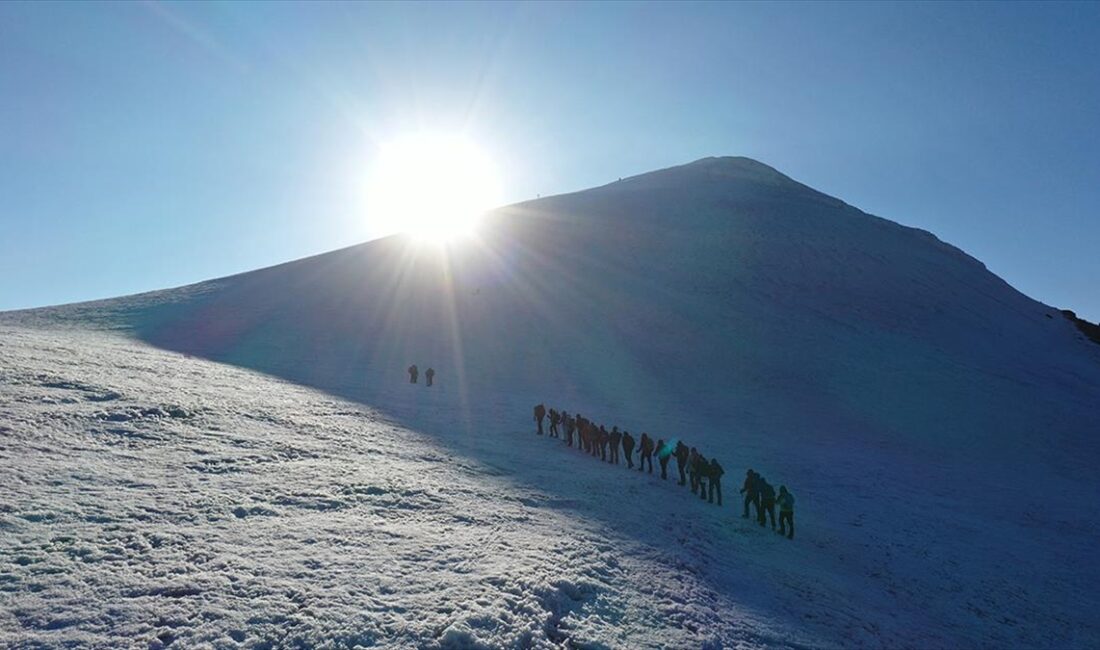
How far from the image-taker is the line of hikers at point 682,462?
50.8 feet

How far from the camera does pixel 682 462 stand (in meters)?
18.5

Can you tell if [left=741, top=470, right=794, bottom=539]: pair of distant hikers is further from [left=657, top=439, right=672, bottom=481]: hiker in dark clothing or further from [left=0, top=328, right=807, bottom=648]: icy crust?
[left=657, top=439, right=672, bottom=481]: hiker in dark clothing

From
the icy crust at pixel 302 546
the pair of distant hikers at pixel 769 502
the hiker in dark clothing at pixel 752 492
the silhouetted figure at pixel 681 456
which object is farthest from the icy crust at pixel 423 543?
the silhouetted figure at pixel 681 456

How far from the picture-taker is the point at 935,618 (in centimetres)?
1192

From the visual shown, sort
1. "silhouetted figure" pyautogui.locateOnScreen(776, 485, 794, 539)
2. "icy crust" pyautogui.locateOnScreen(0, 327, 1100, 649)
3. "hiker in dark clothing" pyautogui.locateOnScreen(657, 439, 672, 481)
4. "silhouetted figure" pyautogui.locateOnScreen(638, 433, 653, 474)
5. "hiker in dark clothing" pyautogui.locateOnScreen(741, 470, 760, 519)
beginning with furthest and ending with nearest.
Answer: "silhouetted figure" pyautogui.locateOnScreen(638, 433, 653, 474)
"hiker in dark clothing" pyautogui.locateOnScreen(657, 439, 672, 481)
"hiker in dark clothing" pyautogui.locateOnScreen(741, 470, 760, 519)
"silhouetted figure" pyautogui.locateOnScreen(776, 485, 794, 539)
"icy crust" pyautogui.locateOnScreen(0, 327, 1100, 649)

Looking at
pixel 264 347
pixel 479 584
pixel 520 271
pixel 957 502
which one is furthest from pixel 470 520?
pixel 520 271

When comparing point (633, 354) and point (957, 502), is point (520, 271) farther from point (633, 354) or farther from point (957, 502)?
point (957, 502)

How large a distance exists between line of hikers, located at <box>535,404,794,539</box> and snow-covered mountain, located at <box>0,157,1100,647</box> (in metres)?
0.68

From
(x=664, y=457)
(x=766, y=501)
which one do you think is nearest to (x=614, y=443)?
(x=664, y=457)

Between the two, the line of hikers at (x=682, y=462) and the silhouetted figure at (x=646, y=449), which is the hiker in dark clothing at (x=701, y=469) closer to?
the line of hikers at (x=682, y=462)

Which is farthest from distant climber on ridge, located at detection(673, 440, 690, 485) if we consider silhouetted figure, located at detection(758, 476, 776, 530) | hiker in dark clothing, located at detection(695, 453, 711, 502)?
silhouetted figure, located at detection(758, 476, 776, 530)

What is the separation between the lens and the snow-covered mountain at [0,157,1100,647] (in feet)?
34.5

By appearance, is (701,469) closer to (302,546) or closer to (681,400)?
(302,546)

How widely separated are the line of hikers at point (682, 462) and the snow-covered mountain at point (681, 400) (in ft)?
2.22
